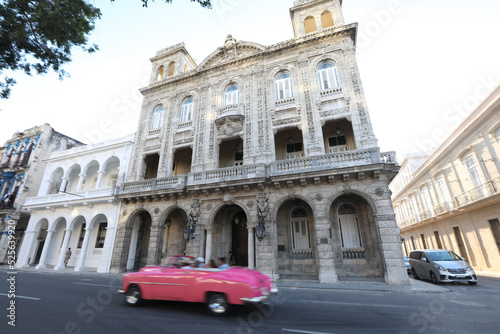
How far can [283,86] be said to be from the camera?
16.8 metres

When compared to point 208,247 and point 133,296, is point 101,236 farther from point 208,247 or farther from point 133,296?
point 133,296

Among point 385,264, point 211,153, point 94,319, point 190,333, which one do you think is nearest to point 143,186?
point 211,153

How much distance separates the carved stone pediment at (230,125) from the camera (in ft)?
54.0

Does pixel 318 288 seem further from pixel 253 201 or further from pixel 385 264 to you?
pixel 253 201

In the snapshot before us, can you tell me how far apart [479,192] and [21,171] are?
1703 inches

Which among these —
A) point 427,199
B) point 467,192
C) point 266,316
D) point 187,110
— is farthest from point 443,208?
point 187,110

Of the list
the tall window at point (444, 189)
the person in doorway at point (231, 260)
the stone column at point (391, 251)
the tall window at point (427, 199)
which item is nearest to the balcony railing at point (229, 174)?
the person in doorway at point (231, 260)

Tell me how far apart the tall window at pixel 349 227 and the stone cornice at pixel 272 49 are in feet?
39.9

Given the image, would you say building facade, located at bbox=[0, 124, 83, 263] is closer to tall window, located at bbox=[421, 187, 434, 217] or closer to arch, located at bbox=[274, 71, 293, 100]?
arch, located at bbox=[274, 71, 293, 100]

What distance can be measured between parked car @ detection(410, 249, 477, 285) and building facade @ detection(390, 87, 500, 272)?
6789 mm

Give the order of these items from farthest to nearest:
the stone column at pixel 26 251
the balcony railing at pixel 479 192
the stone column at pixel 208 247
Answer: the stone column at pixel 26 251, the balcony railing at pixel 479 192, the stone column at pixel 208 247

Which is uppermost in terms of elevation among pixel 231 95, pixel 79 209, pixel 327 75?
pixel 231 95

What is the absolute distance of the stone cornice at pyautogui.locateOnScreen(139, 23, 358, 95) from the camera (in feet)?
52.2

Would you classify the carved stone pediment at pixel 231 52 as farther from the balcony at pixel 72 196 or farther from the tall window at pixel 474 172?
the tall window at pixel 474 172
